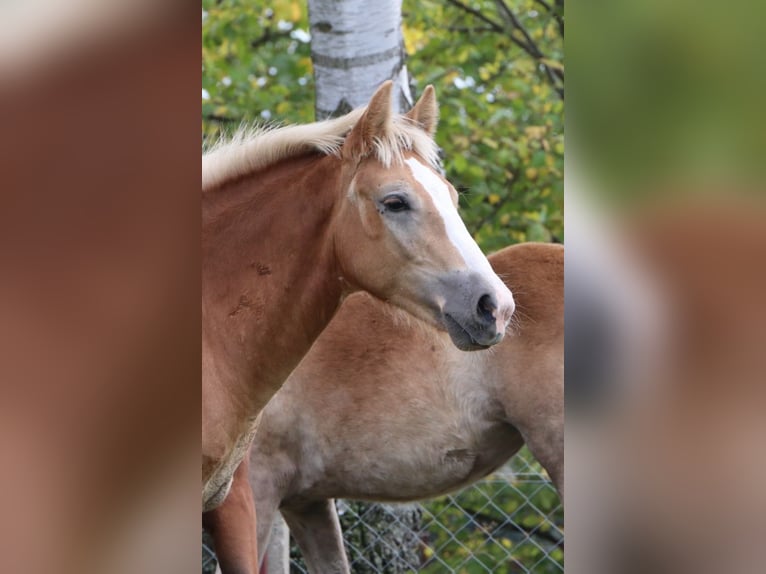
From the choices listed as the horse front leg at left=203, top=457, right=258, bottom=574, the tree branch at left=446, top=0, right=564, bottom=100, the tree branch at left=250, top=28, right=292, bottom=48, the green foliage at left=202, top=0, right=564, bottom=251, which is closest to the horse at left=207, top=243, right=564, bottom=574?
the horse front leg at left=203, top=457, right=258, bottom=574

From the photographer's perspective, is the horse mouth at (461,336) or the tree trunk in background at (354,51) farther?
the tree trunk in background at (354,51)

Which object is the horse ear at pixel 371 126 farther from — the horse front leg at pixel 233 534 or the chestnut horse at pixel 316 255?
the horse front leg at pixel 233 534

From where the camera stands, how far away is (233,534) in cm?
224

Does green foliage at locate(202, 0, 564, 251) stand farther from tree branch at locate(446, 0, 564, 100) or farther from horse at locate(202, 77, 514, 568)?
Answer: horse at locate(202, 77, 514, 568)

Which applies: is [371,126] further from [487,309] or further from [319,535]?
[319,535]

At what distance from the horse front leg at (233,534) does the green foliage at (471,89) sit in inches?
101

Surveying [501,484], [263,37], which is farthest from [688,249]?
[263,37]

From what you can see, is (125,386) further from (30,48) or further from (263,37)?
(263,37)

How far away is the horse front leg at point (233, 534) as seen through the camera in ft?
7.30

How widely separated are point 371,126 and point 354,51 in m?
0.88

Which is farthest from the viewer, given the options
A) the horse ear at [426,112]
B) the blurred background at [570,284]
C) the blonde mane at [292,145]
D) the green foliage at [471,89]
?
the green foliage at [471,89]

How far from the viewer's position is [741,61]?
687mm

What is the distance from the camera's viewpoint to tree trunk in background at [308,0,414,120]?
9.10 ft

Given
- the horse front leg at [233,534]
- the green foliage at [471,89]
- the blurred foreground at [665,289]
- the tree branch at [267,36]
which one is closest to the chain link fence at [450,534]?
the horse front leg at [233,534]
